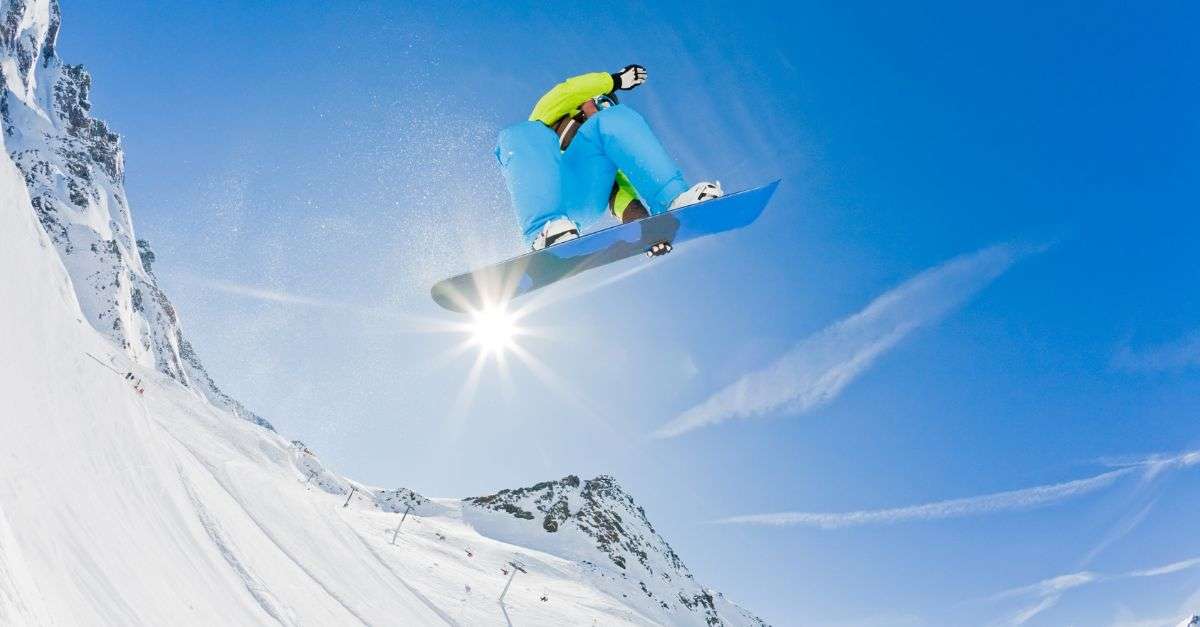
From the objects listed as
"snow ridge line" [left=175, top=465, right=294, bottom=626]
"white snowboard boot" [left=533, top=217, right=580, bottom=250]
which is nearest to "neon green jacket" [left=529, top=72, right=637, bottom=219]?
"white snowboard boot" [left=533, top=217, right=580, bottom=250]

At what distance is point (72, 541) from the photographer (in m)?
2.95

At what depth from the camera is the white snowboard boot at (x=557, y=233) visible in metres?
4.72

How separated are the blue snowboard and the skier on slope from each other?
4.5 inches

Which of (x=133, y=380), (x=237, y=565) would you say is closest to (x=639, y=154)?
(x=237, y=565)

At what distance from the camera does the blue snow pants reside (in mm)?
4930

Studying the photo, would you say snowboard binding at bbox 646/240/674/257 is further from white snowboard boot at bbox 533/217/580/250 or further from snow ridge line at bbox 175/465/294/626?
snow ridge line at bbox 175/465/294/626

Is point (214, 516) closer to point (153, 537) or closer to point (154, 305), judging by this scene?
point (153, 537)

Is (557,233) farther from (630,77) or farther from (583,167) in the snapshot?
(630,77)

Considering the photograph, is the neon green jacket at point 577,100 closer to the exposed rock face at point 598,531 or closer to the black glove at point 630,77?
the black glove at point 630,77

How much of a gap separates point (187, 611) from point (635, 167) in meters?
4.10

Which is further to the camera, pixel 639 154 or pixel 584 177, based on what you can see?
pixel 584 177

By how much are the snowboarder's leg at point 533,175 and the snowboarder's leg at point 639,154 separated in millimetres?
390

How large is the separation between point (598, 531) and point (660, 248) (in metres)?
79.0

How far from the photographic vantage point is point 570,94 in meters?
5.27
